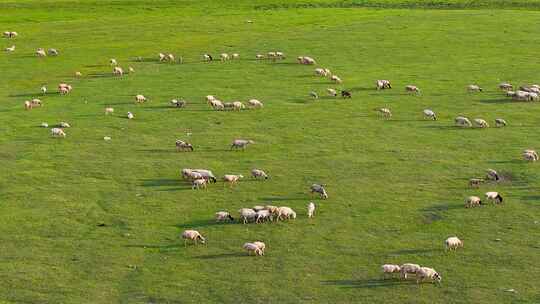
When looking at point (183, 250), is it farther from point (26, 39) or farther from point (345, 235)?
point (26, 39)

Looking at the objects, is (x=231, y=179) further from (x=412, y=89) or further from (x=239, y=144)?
(x=412, y=89)

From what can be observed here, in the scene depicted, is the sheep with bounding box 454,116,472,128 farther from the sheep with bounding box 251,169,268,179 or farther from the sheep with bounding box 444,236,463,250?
the sheep with bounding box 444,236,463,250

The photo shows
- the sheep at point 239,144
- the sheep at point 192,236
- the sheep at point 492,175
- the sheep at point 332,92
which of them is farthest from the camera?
the sheep at point 332,92

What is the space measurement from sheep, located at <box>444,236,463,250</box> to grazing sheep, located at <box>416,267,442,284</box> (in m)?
2.04

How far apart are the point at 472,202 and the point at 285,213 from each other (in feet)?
Answer: 18.2

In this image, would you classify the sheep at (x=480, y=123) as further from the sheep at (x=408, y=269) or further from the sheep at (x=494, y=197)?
the sheep at (x=408, y=269)

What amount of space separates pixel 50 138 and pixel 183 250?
Result: 1362 centimetres

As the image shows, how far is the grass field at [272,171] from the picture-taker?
2341cm

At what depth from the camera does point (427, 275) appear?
22.9 m

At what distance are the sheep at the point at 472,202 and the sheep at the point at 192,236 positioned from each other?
26.1 ft

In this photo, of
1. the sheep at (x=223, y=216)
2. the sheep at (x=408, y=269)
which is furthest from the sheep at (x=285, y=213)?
the sheep at (x=408, y=269)

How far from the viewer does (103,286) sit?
22.9 m

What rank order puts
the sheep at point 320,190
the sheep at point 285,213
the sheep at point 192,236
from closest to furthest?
the sheep at point 192,236 < the sheep at point 285,213 < the sheep at point 320,190

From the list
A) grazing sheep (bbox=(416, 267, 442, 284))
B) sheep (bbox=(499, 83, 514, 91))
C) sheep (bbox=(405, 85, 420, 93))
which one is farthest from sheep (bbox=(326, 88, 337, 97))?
grazing sheep (bbox=(416, 267, 442, 284))
